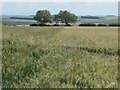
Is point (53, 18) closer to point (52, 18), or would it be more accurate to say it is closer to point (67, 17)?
point (52, 18)

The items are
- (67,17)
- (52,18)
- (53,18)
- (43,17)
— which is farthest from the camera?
(67,17)

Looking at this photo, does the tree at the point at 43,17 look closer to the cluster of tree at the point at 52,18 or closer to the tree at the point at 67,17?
the cluster of tree at the point at 52,18

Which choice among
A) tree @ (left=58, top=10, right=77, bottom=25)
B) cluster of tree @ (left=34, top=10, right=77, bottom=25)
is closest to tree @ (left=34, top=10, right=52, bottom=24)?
cluster of tree @ (left=34, top=10, right=77, bottom=25)

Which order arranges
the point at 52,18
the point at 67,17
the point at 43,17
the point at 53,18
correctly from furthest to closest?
the point at 67,17
the point at 53,18
the point at 43,17
the point at 52,18

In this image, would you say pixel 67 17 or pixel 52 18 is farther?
pixel 67 17

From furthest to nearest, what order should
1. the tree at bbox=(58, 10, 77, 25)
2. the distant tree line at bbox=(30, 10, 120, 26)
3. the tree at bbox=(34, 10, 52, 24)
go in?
the tree at bbox=(58, 10, 77, 25) → the tree at bbox=(34, 10, 52, 24) → the distant tree line at bbox=(30, 10, 120, 26)

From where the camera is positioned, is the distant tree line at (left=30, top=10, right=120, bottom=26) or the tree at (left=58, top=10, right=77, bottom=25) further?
the tree at (left=58, top=10, right=77, bottom=25)

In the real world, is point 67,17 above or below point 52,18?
above

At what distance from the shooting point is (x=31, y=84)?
6.47 metres

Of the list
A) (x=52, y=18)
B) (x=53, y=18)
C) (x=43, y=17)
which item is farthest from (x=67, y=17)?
(x=43, y=17)

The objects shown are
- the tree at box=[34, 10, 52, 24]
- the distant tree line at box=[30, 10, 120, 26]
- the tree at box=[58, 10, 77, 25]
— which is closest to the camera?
the distant tree line at box=[30, 10, 120, 26]

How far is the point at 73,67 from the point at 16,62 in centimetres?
190

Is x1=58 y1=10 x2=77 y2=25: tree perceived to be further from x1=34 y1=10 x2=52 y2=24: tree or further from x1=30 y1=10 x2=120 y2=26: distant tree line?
x1=34 y1=10 x2=52 y2=24: tree

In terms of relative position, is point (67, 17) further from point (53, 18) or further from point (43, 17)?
point (43, 17)
